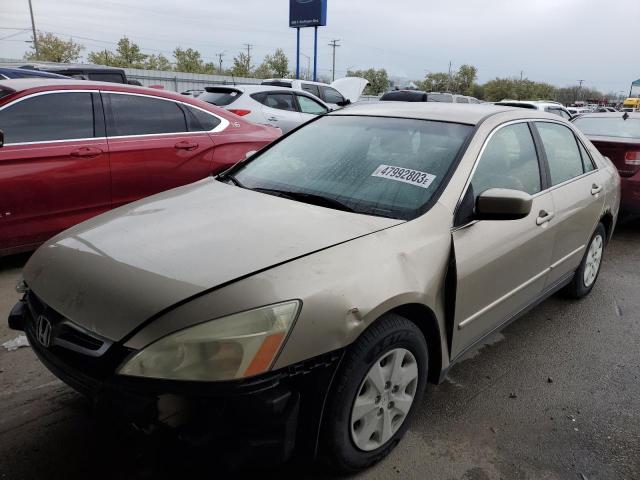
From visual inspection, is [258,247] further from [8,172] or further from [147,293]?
[8,172]

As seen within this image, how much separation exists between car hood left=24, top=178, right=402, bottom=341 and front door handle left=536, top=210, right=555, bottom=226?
3.90 feet

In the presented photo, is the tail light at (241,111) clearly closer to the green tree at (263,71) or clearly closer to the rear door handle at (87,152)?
the rear door handle at (87,152)

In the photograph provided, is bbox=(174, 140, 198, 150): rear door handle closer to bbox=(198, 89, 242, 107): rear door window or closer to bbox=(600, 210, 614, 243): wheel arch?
bbox=(600, 210, 614, 243): wheel arch

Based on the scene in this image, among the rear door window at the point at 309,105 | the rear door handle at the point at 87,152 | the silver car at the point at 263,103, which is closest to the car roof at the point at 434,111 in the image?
the rear door handle at the point at 87,152

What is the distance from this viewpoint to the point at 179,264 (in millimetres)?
1906

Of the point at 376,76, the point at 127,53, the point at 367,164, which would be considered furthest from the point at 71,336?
the point at 376,76

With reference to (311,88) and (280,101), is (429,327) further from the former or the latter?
(311,88)

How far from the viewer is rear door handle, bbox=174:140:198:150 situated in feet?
16.1

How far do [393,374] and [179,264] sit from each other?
0.95 m

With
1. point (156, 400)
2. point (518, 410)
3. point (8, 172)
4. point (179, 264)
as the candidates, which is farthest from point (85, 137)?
point (518, 410)

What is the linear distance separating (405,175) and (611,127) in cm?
549

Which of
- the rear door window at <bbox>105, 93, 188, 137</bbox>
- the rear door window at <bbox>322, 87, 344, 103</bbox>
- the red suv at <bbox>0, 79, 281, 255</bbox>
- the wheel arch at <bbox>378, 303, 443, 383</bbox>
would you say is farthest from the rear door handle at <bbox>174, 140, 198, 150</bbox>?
the rear door window at <bbox>322, 87, 344, 103</bbox>

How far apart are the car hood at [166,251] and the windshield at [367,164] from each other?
20 cm

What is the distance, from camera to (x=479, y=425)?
2586 mm
